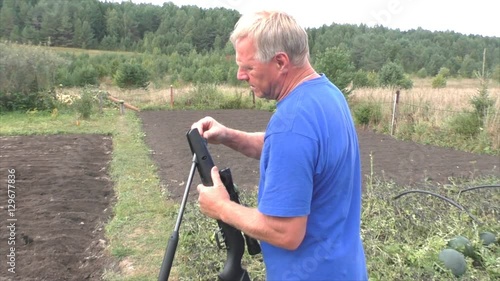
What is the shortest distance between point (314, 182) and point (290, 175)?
0.14 meters

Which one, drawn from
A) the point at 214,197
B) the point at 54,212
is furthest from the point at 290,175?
the point at 54,212

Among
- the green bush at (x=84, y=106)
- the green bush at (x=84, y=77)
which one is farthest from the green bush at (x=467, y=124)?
the green bush at (x=84, y=77)

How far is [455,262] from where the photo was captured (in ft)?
10.4

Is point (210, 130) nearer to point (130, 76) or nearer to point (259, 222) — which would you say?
point (259, 222)

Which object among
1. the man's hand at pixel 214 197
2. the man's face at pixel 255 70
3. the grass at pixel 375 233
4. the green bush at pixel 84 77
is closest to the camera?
the man's face at pixel 255 70

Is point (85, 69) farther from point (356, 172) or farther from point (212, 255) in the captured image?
point (356, 172)

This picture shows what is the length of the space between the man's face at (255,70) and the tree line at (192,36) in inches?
686

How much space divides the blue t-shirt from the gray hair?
0.40 ft

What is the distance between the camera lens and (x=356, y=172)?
5.39 ft

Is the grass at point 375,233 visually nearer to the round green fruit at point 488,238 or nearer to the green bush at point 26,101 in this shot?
the round green fruit at point 488,238

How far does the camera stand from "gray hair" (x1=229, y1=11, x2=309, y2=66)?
1.39 m

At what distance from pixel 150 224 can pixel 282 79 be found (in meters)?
3.79

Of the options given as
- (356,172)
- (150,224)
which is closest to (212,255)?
(150,224)

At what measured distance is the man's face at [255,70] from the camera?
56.6 inches
